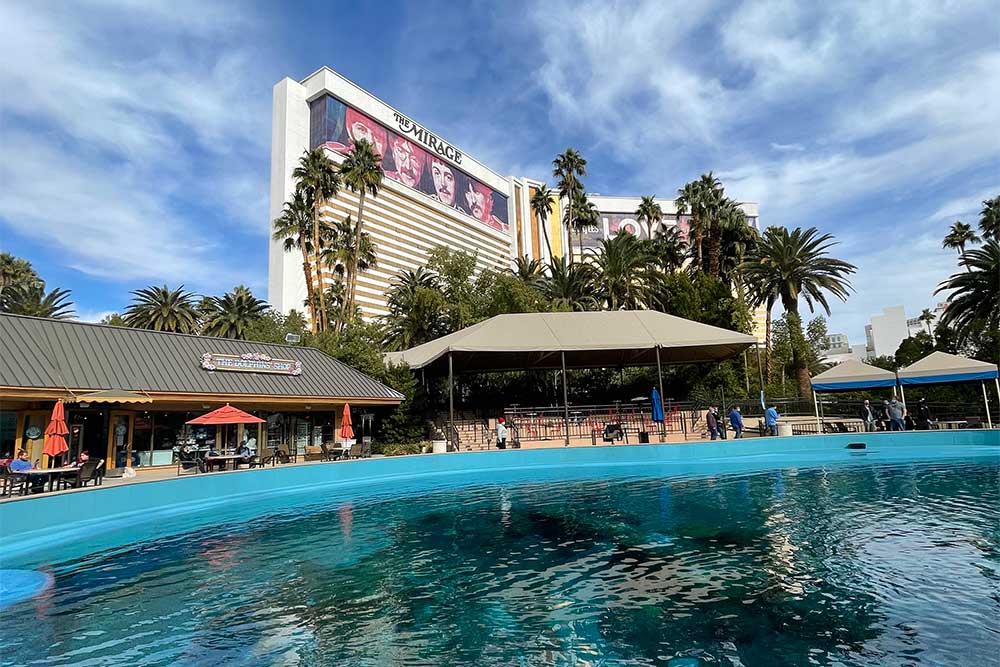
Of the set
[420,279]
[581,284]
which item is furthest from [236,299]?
[581,284]

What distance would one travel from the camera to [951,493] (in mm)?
10523

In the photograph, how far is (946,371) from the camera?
20.8m

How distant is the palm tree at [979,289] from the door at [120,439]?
123ft

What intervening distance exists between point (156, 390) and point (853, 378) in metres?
26.0

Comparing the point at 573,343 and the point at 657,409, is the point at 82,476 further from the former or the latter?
the point at 657,409

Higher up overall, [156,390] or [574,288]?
[574,288]

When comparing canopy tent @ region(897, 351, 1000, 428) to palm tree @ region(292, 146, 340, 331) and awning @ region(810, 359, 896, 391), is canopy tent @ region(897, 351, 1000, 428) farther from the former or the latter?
palm tree @ region(292, 146, 340, 331)

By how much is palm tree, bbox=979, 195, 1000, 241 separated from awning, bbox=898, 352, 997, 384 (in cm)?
2634

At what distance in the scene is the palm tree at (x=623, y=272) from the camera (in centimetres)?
3847

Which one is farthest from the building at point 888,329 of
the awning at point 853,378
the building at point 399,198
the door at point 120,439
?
the door at point 120,439

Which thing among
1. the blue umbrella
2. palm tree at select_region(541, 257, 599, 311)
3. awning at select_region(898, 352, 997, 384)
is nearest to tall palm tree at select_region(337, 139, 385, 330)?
palm tree at select_region(541, 257, 599, 311)

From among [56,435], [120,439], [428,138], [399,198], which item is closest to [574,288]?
[120,439]

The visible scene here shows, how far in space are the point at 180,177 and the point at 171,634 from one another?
27159 mm

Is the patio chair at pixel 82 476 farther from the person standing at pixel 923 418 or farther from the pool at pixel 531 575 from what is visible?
the person standing at pixel 923 418
